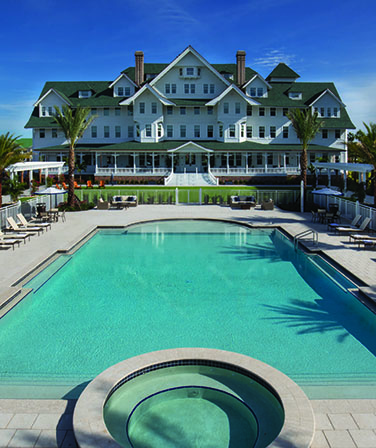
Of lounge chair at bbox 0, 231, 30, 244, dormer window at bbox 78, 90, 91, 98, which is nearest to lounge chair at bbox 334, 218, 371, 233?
lounge chair at bbox 0, 231, 30, 244

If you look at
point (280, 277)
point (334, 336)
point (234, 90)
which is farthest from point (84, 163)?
point (334, 336)

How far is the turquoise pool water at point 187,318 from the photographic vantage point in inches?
390

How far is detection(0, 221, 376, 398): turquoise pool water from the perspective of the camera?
9.91 metres

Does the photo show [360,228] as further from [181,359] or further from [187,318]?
[181,359]

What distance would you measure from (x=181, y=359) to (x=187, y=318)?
378 centimetres

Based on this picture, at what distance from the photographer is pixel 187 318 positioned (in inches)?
514

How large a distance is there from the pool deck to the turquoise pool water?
2.47 ft

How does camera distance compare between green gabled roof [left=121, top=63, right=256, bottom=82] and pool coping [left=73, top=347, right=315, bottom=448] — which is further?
green gabled roof [left=121, top=63, right=256, bottom=82]

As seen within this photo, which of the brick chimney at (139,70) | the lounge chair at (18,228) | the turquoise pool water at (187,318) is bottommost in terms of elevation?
the turquoise pool water at (187,318)

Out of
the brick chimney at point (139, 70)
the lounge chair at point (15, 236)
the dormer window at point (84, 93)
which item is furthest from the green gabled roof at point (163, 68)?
the lounge chair at point (15, 236)

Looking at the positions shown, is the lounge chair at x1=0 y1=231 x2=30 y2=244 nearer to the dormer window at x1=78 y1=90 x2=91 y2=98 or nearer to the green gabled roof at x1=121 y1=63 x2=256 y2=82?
the dormer window at x1=78 y1=90 x2=91 y2=98

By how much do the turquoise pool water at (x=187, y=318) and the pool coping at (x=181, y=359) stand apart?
1061mm

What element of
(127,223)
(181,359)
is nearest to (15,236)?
(127,223)

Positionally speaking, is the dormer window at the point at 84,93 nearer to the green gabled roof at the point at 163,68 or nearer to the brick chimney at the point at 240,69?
the green gabled roof at the point at 163,68
